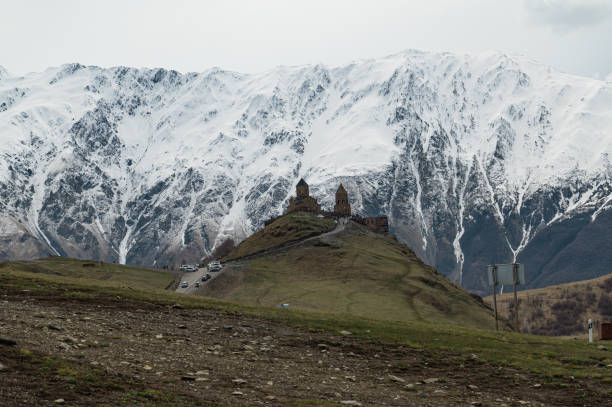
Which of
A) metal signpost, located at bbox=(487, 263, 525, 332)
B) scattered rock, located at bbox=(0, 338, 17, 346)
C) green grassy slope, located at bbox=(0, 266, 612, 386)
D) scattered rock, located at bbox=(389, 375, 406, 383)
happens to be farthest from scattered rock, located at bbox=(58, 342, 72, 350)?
metal signpost, located at bbox=(487, 263, 525, 332)

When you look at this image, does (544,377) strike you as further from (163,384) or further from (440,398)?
(163,384)

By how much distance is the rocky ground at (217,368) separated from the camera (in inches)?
1022

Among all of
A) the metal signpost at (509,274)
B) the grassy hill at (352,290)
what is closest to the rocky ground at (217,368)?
the metal signpost at (509,274)

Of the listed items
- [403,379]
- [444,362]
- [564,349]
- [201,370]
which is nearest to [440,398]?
[403,379]

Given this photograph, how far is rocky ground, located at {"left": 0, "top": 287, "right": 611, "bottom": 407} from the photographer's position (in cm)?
2597

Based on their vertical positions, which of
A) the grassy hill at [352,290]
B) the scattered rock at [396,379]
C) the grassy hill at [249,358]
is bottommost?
the scattered rock at [396,379]

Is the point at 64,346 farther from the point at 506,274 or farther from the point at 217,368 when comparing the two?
the point at 506,274

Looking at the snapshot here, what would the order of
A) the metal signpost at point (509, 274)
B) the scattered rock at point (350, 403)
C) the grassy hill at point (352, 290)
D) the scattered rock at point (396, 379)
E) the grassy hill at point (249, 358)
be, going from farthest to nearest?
the grassy hill at point (352, 290), the metal signpost at point (509, 274), the scattered rock at point (396, 379), the scattered rock at point (350, 403), the grassy hill at point (249, 358)

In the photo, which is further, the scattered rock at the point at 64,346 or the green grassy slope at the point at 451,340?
the green grassy slope at the point at 451,340

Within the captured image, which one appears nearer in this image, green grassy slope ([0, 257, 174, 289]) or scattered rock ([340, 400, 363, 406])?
scattered rock ([340, 400, 363, 406])

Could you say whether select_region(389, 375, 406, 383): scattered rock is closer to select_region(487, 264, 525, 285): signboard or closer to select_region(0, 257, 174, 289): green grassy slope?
select_region(487, 264, 525, 285): signboard

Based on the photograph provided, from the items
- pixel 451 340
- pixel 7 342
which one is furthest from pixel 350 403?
pixel 451 340

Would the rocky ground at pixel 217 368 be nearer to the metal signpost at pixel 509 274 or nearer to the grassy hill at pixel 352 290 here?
the metal signpost at pixel 509 274

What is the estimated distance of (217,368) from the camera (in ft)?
104
